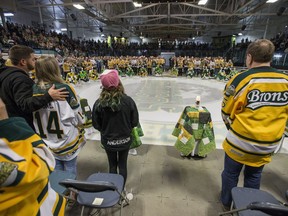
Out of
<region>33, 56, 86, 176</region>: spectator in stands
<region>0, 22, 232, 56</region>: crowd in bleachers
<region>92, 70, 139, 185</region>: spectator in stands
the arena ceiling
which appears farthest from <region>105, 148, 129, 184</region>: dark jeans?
the arena ceiling

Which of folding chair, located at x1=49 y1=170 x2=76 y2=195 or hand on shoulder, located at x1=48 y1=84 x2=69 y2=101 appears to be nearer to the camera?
folding chair, located at x1=49 y1=170 x2=76 y2=195

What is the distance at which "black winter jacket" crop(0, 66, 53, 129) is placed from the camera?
1.50 meters

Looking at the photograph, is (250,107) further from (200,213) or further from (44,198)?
(44,198)

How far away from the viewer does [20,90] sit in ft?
5.04

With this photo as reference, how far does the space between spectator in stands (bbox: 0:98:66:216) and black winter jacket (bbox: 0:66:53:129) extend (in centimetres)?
88

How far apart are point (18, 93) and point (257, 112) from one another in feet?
6.26

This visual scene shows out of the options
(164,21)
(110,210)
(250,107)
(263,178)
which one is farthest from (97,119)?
(164,21)

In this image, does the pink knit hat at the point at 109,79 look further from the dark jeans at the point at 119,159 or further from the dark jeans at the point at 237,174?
the dark jeans at the point at 237,174

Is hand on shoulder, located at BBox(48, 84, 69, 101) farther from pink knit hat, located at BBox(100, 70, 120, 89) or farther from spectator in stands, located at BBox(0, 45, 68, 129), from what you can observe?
pink knit hat, located at BBox(100, 70, 120, 89)

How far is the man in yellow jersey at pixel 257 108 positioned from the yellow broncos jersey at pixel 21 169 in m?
1.42

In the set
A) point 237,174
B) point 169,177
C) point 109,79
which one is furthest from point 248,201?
point 109,79

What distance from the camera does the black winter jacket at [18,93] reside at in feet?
4.93

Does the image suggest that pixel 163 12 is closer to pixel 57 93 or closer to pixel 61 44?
pixel 61 44

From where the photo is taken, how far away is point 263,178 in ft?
7.73
